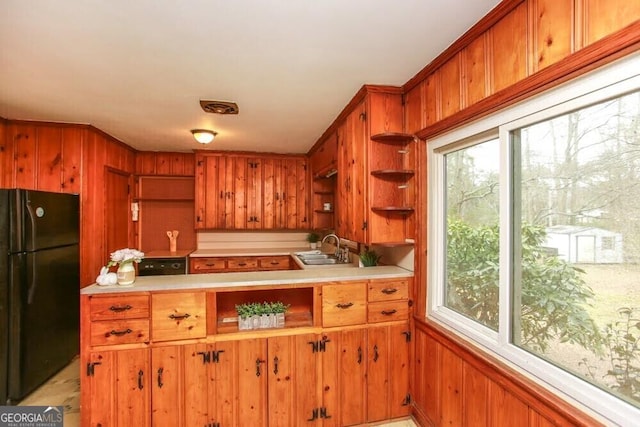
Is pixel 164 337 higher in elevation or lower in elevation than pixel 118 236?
lower

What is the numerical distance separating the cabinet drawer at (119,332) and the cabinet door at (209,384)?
0.29m

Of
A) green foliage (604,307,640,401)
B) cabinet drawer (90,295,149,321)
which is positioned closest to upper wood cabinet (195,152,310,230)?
cabinet drawer (90,295,149,321)

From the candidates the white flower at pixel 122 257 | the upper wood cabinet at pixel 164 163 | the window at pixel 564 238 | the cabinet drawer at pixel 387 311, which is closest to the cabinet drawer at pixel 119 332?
the white flower at pixel 122 257

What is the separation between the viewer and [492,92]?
5.23ft

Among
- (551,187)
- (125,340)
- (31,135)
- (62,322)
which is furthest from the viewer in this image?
(31,135)

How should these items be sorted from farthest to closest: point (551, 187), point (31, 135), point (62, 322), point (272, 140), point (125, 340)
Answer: point (272, 140), point (31, 135), point (62, 322), point (125, 340), point (551, 187)

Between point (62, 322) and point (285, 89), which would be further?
point (62, 322)

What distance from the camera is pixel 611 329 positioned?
1176 mm

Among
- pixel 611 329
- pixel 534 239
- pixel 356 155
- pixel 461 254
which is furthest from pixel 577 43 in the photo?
pixel 356 155

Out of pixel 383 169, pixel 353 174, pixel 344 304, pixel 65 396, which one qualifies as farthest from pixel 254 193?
pixel 65 396

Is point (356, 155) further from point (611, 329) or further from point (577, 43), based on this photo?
point (611, 329)

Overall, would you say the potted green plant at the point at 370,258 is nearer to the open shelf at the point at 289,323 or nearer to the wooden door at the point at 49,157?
the open shelf at the point at 289,323

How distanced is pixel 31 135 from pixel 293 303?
10.5ft

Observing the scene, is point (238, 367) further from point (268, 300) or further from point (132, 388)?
point (132, 388)
